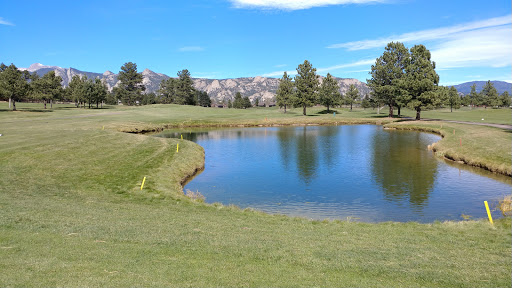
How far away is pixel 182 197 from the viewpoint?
23578 mm

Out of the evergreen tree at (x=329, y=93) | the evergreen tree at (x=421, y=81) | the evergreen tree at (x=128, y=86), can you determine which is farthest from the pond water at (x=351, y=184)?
the evergreen tree at (x=128, y=86)

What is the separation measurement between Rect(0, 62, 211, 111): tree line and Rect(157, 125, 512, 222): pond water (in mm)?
74162

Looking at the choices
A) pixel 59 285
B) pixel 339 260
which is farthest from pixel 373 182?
pixel 59 285

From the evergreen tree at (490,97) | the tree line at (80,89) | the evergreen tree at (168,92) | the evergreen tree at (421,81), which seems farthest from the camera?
the evergreen tree at (168,92)

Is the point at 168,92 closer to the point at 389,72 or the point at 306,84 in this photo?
the point at 306,84

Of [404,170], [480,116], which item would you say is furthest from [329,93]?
[404,170]

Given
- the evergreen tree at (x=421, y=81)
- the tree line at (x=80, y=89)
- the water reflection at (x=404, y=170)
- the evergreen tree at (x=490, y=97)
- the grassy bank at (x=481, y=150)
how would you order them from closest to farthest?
the water reflection at (x=404, y=170)
the grassy bank at (x=481, y=150)
the evergreen tree at (x=421, y=81)
the tree line at (x=80, y=89)
the evergreen tree at (x=490, y=97)

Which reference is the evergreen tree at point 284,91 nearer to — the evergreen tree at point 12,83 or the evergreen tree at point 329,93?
the evergreen tree at point 329,93

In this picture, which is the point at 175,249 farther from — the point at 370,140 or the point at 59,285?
the point at 370,140

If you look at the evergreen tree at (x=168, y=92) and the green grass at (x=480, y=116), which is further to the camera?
the evergreen tree at (x=168, y=92)

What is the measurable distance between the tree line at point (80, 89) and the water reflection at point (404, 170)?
93.0 meters

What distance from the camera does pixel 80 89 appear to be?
11962cm

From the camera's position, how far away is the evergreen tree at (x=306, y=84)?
359ft

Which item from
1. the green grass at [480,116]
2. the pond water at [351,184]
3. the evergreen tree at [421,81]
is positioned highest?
the evergreen tree at [421,81]
